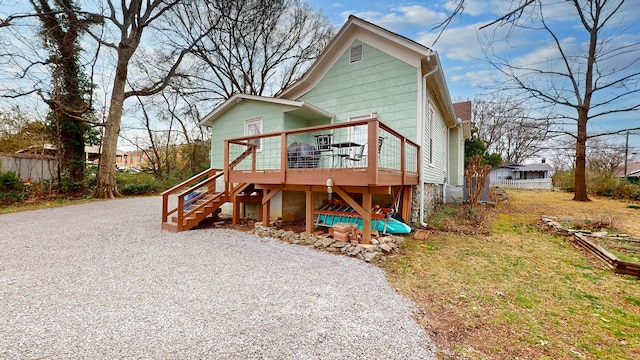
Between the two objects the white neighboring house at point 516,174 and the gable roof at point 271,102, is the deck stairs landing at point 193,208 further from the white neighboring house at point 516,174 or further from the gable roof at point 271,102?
the white neighboring house at point 516,174

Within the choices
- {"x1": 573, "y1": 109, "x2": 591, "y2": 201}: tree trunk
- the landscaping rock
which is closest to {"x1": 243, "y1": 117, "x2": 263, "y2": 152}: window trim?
the landscaping rock

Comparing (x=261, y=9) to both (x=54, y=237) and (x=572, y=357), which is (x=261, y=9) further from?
(x=572, y=357)

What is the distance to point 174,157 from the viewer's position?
22.6 metres

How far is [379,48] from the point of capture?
7844 mm

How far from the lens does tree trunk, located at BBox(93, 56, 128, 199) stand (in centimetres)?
1304

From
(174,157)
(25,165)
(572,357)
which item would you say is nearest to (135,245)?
(572,357)

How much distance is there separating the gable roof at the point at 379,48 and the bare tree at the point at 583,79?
5.17 m

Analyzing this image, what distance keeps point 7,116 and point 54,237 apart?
40.7ft

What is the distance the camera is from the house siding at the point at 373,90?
746 centimetres

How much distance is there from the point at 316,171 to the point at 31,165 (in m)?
16.5

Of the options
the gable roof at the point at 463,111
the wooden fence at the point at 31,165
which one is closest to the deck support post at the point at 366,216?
the gable roof at the point at 463,111

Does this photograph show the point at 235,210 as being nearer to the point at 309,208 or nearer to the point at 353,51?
the point at 309,208

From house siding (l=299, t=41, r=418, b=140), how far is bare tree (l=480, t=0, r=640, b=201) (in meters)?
6.36

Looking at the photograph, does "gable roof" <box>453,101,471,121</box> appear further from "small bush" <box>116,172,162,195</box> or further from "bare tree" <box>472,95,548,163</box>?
"small bush" <box>116,172,162,195</box>
